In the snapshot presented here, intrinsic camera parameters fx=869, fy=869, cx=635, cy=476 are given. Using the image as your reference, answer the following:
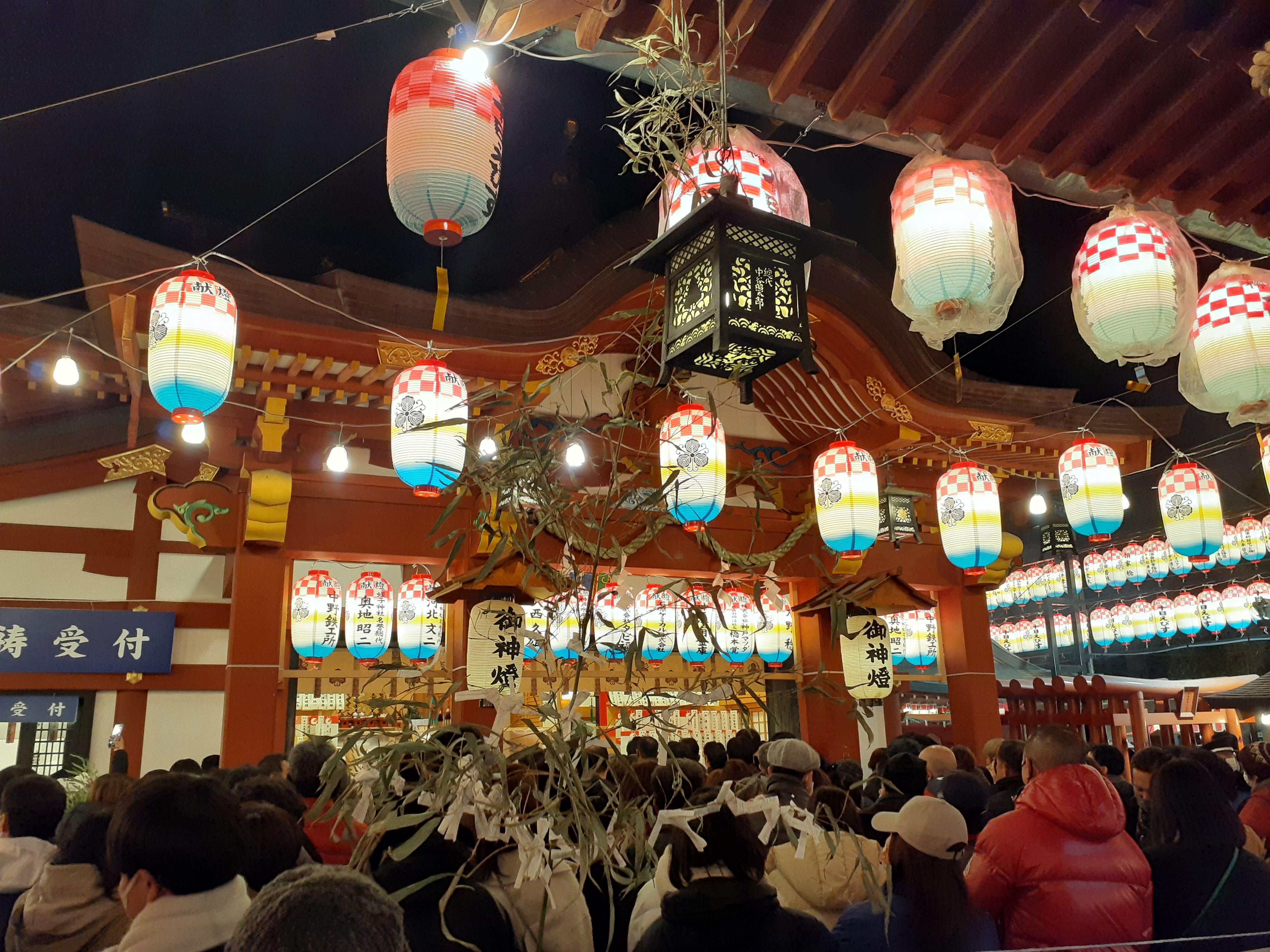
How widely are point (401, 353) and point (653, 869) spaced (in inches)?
258

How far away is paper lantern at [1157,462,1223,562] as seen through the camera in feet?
28.0

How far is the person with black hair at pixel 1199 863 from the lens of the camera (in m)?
2.72

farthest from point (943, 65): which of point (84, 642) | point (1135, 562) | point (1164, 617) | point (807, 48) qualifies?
point (1164, 617)

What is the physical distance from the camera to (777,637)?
35.3 feet

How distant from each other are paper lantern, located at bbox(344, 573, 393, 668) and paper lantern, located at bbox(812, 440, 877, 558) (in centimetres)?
472

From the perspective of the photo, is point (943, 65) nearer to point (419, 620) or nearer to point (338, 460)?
point (338, 460)

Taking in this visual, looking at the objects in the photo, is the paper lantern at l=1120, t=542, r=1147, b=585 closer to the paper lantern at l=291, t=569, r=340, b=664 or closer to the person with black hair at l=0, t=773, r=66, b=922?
the paper lantern at l=291, t=569, r=340, b=664

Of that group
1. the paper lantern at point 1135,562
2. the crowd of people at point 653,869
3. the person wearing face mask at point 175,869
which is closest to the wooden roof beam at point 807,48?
the crowd of people at point 653,869

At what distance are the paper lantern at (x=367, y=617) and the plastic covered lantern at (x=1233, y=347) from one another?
7599mm

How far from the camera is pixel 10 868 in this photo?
3055 millimetres

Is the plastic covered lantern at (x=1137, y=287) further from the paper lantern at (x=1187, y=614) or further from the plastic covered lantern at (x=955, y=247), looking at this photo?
the paper lantern at (x=1187, y=614)

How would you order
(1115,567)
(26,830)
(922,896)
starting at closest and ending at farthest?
(922,896), (26,830), (1115,567)

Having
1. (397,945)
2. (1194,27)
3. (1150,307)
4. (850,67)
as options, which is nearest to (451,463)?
(850,67)

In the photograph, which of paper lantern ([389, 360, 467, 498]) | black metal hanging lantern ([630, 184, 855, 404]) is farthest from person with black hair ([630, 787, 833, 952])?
paper lantern ([389, 360, 467, 498])
